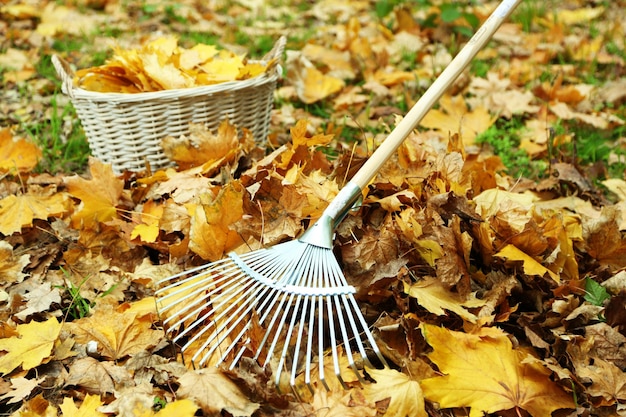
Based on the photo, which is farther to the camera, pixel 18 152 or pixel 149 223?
pixel 18 152

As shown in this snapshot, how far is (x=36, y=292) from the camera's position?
163 centimetres

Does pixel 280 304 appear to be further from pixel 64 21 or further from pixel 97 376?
pixel 64 21

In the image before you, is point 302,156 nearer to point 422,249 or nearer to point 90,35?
point 422,249

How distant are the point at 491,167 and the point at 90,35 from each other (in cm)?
257

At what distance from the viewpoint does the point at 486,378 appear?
49.6 inches

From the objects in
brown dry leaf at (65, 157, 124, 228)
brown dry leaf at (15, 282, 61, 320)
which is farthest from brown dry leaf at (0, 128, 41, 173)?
brown dry leaf at (15, 282, 61, 320)

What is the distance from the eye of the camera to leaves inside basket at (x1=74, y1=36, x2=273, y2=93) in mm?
2051

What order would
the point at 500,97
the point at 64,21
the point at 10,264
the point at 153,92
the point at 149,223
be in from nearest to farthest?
the point at 10,264 → the point at 149,223 → the point at 153,92 → the point at 500,97 → the point at 64,21

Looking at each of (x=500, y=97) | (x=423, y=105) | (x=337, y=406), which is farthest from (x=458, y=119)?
(x=337, y=406)

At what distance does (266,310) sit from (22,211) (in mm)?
960

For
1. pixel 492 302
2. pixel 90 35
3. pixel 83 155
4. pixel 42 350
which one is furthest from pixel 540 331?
pixel 90 35

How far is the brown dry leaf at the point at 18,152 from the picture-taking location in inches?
85.2

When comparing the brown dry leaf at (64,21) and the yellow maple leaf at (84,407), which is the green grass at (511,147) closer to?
the yellow maple leaf at (84,407)

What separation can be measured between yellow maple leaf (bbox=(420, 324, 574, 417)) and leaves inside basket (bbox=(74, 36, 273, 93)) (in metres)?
1.26
